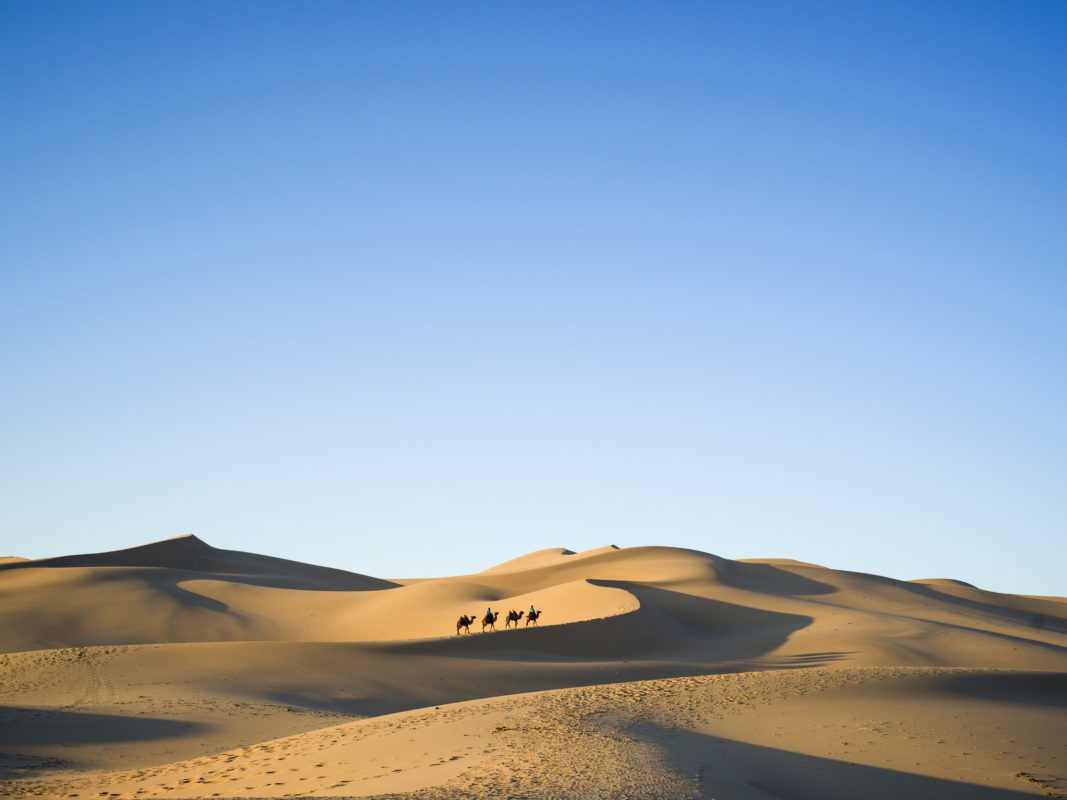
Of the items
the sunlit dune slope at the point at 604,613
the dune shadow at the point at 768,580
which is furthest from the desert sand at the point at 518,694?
the dune shadow at the point at 768,580

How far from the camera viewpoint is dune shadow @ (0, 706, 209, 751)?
52.3 feet

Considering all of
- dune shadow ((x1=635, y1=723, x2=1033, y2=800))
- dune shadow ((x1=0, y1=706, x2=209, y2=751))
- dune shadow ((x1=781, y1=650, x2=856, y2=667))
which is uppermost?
dune shadow ((x1=781, y1=650, x2=856, y2=667))

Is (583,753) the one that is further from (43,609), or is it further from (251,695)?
(43,609)

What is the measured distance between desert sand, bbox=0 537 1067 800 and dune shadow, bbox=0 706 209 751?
0.07m

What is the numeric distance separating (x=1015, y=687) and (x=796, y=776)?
8.63 meters

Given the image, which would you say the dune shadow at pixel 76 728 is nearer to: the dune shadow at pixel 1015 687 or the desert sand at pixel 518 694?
the desert sand at pixel 518 694

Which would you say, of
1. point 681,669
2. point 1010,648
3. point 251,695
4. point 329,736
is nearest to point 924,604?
point 1010,648

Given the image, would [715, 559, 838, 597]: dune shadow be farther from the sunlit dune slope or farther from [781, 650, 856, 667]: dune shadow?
[781, 650, 856, 667]: dune shadow

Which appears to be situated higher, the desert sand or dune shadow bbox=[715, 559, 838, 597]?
dune shadow bbox=[715, 559, 838, 597]

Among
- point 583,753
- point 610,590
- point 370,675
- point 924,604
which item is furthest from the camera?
point 924,604

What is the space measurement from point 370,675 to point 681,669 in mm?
7898

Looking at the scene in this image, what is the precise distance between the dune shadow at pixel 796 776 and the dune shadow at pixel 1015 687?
19.0 feet

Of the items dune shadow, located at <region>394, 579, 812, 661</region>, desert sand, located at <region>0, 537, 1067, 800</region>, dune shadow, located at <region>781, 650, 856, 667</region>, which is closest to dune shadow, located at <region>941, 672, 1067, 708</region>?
desert sand, located at <region>0, 537, 1067, 800</region>

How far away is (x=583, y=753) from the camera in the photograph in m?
11.6
